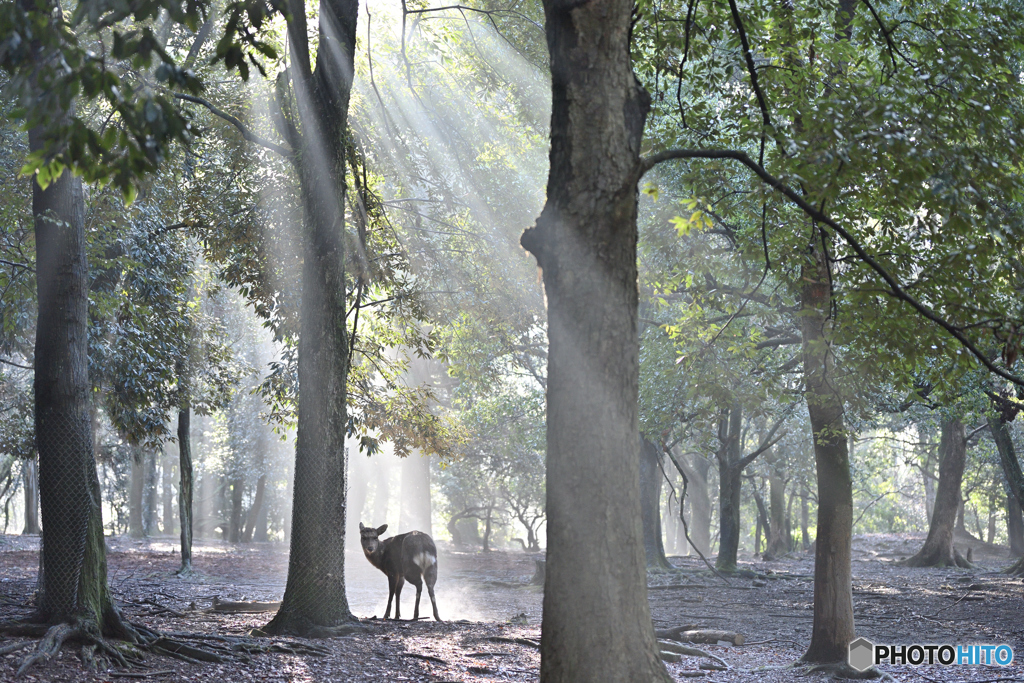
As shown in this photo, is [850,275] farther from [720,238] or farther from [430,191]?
[720,238]

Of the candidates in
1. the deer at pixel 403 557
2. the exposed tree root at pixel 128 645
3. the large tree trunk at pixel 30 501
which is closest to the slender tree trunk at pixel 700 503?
the deer at pixel 403 557

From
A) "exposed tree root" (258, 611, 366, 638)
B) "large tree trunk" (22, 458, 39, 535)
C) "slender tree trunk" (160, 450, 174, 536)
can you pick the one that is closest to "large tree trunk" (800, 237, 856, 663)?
"exposed tree root" (258, 611, 366, 638)

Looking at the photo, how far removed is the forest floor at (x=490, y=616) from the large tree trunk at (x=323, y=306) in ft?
5.08

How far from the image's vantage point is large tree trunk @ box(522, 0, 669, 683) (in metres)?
4.36

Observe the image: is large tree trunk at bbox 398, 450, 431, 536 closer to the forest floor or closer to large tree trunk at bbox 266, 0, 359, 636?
the forest floor

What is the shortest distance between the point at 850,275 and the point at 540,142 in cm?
1055

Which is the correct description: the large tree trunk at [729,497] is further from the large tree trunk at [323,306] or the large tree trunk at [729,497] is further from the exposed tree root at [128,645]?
the exposed tree root at [128,645]

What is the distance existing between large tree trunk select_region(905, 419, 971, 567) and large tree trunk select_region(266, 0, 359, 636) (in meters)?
20.6

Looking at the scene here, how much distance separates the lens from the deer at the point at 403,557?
41.7ft

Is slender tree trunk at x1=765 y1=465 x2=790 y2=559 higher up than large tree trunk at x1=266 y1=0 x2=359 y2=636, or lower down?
lower down

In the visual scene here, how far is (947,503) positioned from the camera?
80.5 ft

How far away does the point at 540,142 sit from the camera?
16.6m

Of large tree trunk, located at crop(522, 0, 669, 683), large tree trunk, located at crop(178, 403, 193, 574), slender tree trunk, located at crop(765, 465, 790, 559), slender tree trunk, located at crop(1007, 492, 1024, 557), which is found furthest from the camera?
slender tree trunk, located at crop(765, 465, 790, 559)

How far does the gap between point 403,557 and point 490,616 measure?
2.71 m
